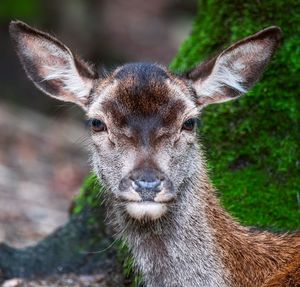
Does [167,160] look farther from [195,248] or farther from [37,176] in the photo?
[37,176]

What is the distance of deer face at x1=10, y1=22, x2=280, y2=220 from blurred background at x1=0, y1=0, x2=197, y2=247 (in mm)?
1130

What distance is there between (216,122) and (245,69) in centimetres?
155

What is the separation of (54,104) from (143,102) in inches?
545

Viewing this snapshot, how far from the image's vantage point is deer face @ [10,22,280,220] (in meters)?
7.16

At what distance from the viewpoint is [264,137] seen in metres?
9.28

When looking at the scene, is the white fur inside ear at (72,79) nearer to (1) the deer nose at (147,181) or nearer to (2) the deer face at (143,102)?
(2) the deer face at (143,102)

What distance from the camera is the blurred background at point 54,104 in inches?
546

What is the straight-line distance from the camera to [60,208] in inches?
559

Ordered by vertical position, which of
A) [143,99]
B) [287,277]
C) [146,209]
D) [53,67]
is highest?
[53,67]

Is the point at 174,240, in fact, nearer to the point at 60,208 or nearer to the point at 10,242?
the point at 10,242

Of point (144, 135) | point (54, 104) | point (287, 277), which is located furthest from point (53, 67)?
point (54, 104)

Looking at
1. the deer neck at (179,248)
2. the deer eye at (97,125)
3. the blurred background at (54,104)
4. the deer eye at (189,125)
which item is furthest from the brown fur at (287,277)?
the blurred background at (54,104)

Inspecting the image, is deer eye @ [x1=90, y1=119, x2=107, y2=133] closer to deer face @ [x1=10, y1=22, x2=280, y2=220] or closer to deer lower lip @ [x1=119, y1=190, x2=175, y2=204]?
deer face @ [x1=10, y1=22, x2=280, y2=220]

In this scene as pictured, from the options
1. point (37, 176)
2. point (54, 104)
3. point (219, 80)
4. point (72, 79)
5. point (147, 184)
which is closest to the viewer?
point (147, 184)
